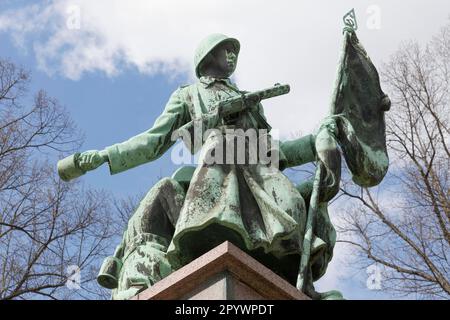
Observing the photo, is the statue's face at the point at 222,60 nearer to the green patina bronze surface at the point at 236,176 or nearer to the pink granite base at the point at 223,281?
the green patina bronze surface at the point at 236,176

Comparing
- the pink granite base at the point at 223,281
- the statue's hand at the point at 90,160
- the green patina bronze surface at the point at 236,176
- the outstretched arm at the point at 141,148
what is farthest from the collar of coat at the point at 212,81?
the pink granite base at the point at 223,281

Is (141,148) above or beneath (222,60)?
beneath

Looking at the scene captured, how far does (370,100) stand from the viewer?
7285 millimetres

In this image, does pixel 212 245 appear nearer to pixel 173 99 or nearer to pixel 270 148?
pixel 270 148

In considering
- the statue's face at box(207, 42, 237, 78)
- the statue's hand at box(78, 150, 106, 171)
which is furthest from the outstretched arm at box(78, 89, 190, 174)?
the statue's face at box(207, 42, 237, 78)

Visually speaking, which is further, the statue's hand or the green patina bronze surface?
the statue's hand

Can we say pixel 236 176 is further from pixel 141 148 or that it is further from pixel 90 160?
pixel 90 160

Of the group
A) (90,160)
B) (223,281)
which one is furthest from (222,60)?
(223,281)

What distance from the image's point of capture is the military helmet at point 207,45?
23.9 ft

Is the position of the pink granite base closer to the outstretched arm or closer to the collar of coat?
the outstretched arm

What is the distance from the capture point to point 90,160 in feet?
22.1

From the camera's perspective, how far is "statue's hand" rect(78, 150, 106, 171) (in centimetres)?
673

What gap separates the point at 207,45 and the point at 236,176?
1.29m
